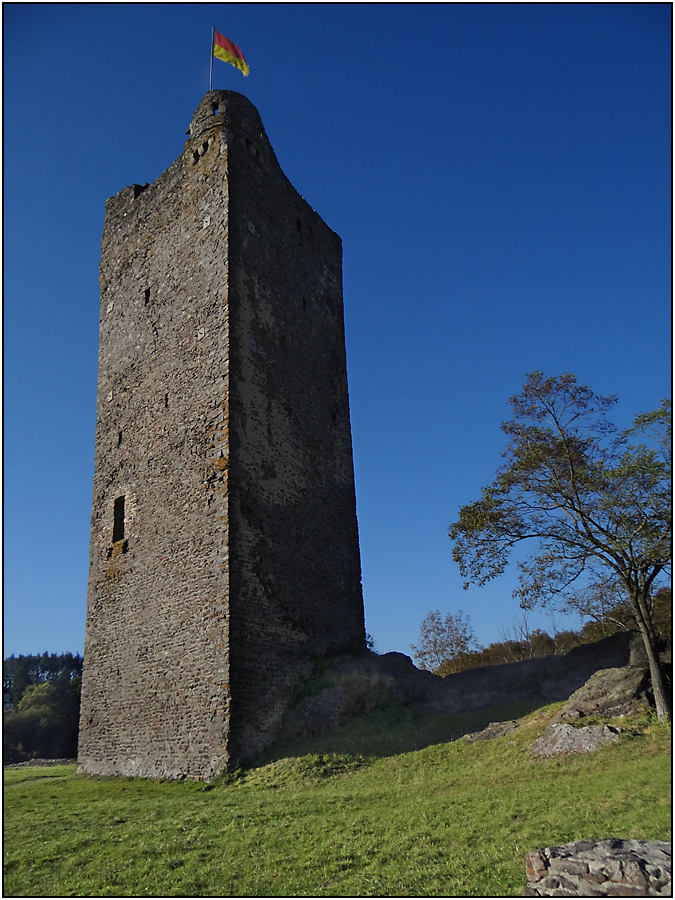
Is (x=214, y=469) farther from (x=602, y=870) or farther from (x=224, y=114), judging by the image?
(x=602, y=870)

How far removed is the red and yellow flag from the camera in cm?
1833

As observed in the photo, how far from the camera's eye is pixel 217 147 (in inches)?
662

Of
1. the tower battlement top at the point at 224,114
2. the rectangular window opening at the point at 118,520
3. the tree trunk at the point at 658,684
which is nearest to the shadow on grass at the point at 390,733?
the tree trunk at the point at 658,684

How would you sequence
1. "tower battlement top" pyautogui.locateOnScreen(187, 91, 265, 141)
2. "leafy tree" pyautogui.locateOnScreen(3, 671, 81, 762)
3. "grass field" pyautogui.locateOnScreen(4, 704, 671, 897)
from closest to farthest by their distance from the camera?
"grass field" pyautogui.locateOnScreen(4, 704, 671, 897) < "tower battlement top" pyautogui.locateOnScreen(187, 91, 265, 141) < "leafy tree" pyautogui.locateOnScreen(3, 671, 81, 762)

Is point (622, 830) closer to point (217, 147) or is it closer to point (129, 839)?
point (129, 839)

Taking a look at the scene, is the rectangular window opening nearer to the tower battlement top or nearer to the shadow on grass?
the shadow on grass

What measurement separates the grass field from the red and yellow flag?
762 inches

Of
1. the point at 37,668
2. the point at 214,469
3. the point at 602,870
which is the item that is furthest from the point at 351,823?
the point at 37,668

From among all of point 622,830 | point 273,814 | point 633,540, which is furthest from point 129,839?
point 633,540

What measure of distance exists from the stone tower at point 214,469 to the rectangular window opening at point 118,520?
4 cm

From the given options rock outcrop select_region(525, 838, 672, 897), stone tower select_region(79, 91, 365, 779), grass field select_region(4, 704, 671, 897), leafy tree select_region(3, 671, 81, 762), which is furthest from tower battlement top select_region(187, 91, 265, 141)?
leafy tree select_region(3, 671, 81, 762)

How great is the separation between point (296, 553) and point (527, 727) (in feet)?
21.1

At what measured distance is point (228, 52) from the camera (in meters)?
18.6

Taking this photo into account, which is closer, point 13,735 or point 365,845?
point 365,845
